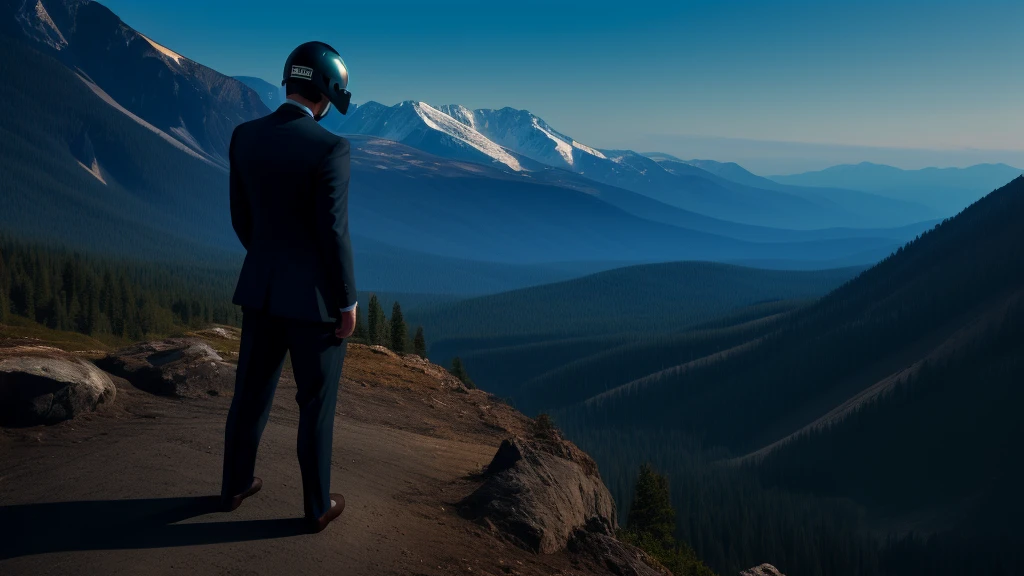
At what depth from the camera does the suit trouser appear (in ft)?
33.0

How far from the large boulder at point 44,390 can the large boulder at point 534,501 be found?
809 centimetres

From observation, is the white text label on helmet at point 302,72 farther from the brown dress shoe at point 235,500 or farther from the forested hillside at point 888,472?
the forested hillside at point 888,472

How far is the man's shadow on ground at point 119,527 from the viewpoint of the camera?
9.66m

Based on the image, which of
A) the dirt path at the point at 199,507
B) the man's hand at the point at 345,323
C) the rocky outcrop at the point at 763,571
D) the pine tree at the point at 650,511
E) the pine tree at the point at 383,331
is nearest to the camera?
the dirt path at the point at 199,507

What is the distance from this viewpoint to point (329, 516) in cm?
1086

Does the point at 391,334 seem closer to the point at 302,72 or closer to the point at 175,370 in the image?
the point at 175,370

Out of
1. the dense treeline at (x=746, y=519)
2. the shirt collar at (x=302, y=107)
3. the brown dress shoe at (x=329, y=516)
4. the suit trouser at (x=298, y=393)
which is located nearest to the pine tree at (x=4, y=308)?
the dense treeline at (x=746, y=519)

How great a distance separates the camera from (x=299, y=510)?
11.4m

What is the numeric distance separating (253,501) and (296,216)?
4.62 metres

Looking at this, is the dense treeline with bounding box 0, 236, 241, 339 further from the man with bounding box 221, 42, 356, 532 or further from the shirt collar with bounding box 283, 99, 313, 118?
the shirt collar with bounding box 283, 99, 313, 118

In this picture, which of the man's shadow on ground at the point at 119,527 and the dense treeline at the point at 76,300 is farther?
the dense treeline at the point at 76,300

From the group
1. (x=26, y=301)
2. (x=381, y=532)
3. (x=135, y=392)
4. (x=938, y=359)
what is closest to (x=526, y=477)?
(x=381, y=532)

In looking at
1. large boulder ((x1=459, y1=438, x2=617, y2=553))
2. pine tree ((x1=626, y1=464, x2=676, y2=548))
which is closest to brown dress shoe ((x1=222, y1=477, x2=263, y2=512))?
large boulder ((x1=459, y1=438, x2=617, y2=553))

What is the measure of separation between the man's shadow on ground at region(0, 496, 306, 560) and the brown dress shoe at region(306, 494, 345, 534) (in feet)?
0.63
